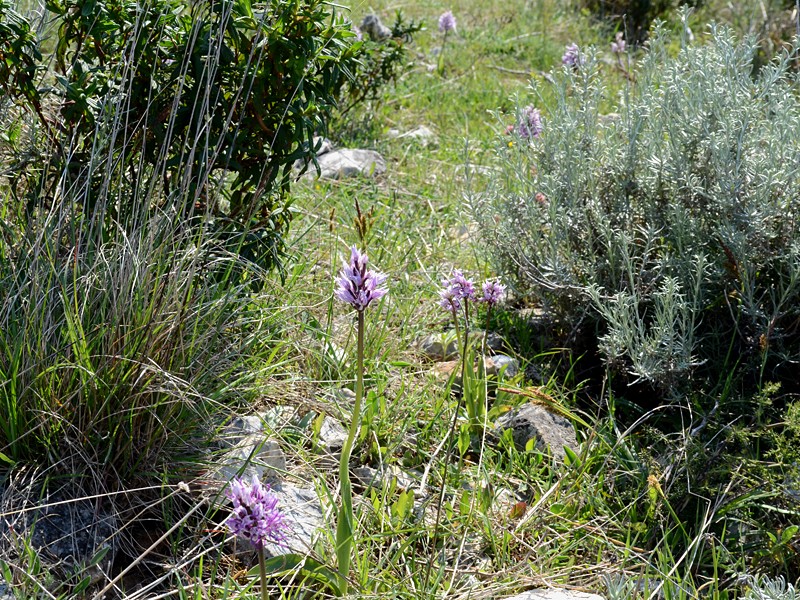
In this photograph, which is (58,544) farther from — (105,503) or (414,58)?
(414,58)

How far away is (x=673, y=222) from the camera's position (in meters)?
2.97

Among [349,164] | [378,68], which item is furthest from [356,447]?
[378,68]

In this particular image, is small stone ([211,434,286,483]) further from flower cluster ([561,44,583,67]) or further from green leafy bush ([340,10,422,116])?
green leafy bush ([340,10,422,116])

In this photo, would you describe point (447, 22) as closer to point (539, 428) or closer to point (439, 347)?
point (439, 347)

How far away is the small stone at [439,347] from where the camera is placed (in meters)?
3.26

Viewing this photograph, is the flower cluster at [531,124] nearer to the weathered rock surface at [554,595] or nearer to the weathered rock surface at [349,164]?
the weathered rock surface at [349,164]

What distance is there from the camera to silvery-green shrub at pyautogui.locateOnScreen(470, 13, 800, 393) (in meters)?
2.83

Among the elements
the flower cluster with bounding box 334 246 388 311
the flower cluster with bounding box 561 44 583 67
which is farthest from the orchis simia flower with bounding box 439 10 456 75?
the flower cluster with bounding box 334 246 388 311

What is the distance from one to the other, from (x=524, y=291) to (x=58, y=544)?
2004mm

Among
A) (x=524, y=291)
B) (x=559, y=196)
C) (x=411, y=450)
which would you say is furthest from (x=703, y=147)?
(x=411, y=450)

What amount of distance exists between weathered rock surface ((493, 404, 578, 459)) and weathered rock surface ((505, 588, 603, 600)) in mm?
599

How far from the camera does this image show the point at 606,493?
2609 millimetres

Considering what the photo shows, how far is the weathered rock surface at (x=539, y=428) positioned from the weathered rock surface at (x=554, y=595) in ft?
1.97

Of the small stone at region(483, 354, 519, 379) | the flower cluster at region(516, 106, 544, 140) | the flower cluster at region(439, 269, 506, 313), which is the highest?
the flower cluster at region(516, 106, 544, 140)
